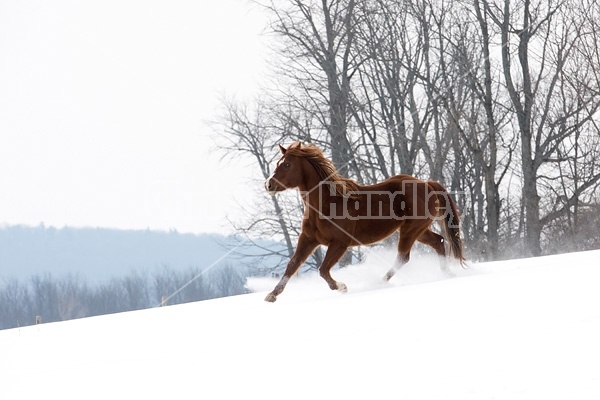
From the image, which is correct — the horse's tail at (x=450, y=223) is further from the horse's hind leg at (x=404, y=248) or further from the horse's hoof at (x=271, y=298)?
the horse's hoof at (x=271, y=298)

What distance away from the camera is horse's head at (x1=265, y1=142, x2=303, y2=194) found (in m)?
8.64

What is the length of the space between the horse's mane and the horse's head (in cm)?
7

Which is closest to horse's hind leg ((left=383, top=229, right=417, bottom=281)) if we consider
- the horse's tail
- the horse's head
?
the horse's tail

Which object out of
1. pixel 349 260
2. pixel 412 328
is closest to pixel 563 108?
pixel 349 260

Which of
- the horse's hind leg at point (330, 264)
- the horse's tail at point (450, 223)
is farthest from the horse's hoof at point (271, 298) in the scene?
the horse's tail at point (450, 223)

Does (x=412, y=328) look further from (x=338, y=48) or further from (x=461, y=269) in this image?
(x=338, y=48)

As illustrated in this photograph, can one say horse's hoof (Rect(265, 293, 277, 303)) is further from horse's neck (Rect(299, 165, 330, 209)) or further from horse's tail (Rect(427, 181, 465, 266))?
horse's tail (Rect(427, 181, 465, 266))

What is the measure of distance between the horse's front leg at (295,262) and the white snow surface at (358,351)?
51.1 inches

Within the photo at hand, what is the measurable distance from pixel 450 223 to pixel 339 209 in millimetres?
1842

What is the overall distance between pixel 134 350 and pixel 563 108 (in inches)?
742

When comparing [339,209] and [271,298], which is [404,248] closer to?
[339,209]

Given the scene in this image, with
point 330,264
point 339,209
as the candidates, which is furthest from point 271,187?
point 330,264

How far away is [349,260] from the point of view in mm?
22562

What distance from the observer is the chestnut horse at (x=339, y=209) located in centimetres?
868
